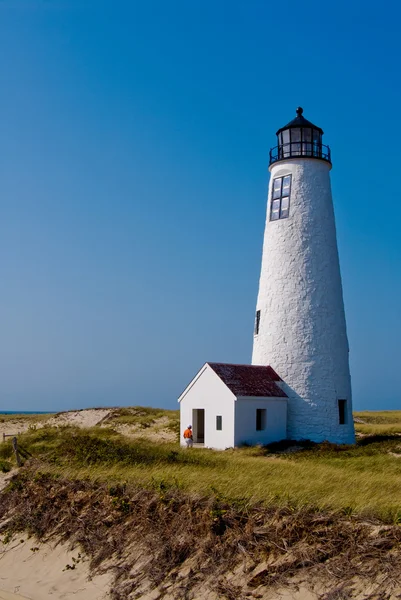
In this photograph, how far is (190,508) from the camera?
44.1 feet

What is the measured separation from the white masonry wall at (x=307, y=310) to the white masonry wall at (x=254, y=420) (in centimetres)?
69

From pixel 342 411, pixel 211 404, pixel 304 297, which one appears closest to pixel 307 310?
pixel 304 297

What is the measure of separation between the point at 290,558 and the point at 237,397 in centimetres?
1440

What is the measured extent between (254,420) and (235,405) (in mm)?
1286

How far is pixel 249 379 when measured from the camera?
27203 millimetres

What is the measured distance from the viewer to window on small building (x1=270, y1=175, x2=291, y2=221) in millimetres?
29172

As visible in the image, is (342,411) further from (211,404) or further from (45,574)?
(45,574)

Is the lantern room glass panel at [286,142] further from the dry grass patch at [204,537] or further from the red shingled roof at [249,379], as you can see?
the dry grass patch at [204,537]

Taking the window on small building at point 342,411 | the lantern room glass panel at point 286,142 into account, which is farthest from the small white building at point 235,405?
the lantern room glass panel at point 286,142

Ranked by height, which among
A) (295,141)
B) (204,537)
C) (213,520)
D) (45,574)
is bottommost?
(45,574)

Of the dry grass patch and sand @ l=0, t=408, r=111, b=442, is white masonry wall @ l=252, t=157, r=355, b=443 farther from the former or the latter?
sand @ l=0, t=408, r=111, b=442

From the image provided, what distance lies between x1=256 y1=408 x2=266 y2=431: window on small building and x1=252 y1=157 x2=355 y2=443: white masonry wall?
1.62m

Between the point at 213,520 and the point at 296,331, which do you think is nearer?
the point at 213,520

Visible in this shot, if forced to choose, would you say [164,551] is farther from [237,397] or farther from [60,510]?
[237,397]
